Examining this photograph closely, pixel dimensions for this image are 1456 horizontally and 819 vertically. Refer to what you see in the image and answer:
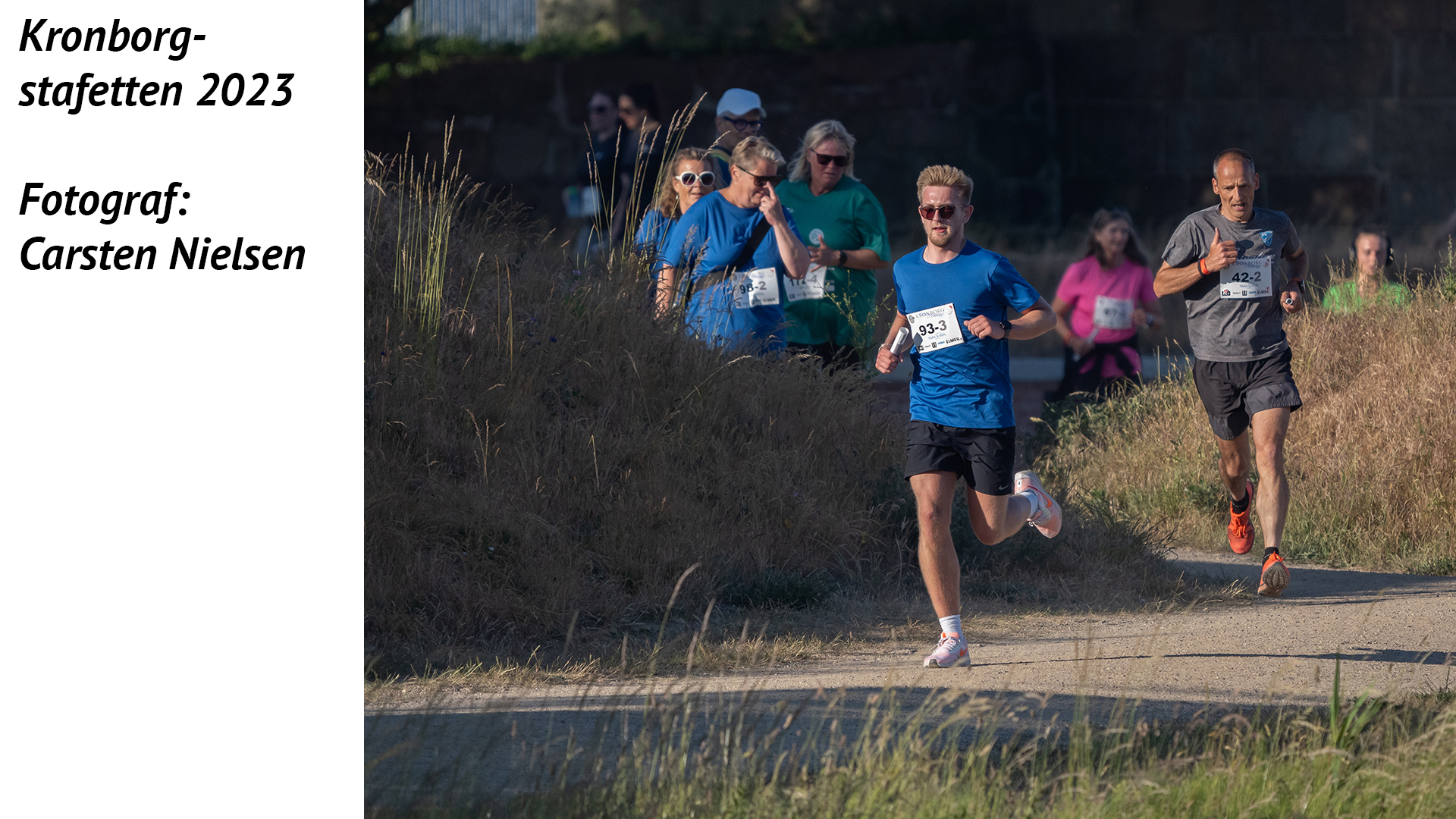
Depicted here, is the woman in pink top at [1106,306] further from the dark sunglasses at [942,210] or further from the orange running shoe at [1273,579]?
the dark sunglasses at [942,210]

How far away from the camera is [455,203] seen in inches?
326

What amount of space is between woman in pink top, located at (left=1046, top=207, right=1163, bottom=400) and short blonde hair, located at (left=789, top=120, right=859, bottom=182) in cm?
253

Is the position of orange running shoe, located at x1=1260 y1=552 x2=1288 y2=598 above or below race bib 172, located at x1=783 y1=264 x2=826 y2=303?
below

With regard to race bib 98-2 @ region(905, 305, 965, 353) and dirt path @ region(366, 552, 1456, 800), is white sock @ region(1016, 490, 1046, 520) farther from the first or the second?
race bib 98-2 @ region(905, 305, 965, 353)

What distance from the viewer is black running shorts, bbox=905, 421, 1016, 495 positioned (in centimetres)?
603

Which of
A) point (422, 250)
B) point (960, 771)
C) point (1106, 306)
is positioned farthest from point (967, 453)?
point (1106, 306)

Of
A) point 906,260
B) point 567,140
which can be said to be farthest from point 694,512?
point 567,140

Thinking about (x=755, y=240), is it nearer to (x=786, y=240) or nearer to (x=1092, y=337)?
(x=786, y=240)

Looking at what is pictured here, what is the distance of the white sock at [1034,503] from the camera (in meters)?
6.40

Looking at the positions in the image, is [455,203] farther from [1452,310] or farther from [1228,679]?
[1452,310]

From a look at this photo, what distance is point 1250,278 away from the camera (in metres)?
7.36

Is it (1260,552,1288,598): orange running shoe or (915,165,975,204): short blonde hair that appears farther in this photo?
(1260,552,1288,598): orange running shoe

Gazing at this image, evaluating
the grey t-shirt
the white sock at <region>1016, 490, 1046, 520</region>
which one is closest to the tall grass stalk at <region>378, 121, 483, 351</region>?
the white sock at <region>1016, 490, 1046, 520</region>

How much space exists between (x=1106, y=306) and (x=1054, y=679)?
5.32 m
